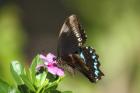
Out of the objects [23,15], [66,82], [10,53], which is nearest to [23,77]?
[10,53]

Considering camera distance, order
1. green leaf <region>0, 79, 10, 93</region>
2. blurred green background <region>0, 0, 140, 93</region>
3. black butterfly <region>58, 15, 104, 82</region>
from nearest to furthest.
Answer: green leaf <region>0, 79, 10, 93</region>, black butterfly <region>58, 15, 104, 82</region>, blurred green background <region>0, 0, 140, 93</region>

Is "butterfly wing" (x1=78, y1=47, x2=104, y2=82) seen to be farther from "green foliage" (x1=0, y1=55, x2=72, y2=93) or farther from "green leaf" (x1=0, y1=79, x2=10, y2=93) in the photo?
"green leaf" (x1=0, y1=79, x2=10, y2=93)

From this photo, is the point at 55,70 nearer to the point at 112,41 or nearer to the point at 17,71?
the point at 17,71

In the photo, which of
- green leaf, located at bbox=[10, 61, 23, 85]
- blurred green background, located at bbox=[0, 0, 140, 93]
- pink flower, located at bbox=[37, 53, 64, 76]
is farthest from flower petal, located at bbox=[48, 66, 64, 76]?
blurred green background, located at bbox=[0, 0, 140, 93]

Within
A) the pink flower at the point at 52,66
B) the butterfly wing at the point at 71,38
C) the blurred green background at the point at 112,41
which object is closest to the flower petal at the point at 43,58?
the pink flower at the point at 52,66

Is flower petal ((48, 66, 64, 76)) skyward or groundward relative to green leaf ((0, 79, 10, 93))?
skyward

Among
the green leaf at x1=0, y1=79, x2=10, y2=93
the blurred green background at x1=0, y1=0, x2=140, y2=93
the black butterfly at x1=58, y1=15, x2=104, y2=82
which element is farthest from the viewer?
the blurred green background at x1=0, y1=0, x2=140, y2=93

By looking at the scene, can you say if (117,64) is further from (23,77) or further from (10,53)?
(23,77)

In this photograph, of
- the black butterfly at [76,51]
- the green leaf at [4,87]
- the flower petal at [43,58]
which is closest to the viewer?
the green leaf at [4,87]

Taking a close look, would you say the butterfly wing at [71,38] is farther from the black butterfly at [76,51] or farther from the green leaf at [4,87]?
the green leaf at [4,87]

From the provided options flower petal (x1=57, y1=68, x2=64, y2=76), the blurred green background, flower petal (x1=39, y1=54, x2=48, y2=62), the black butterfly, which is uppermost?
the blurred green background

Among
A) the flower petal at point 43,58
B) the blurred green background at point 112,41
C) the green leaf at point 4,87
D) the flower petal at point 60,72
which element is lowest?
the green leaf at point 4,87
